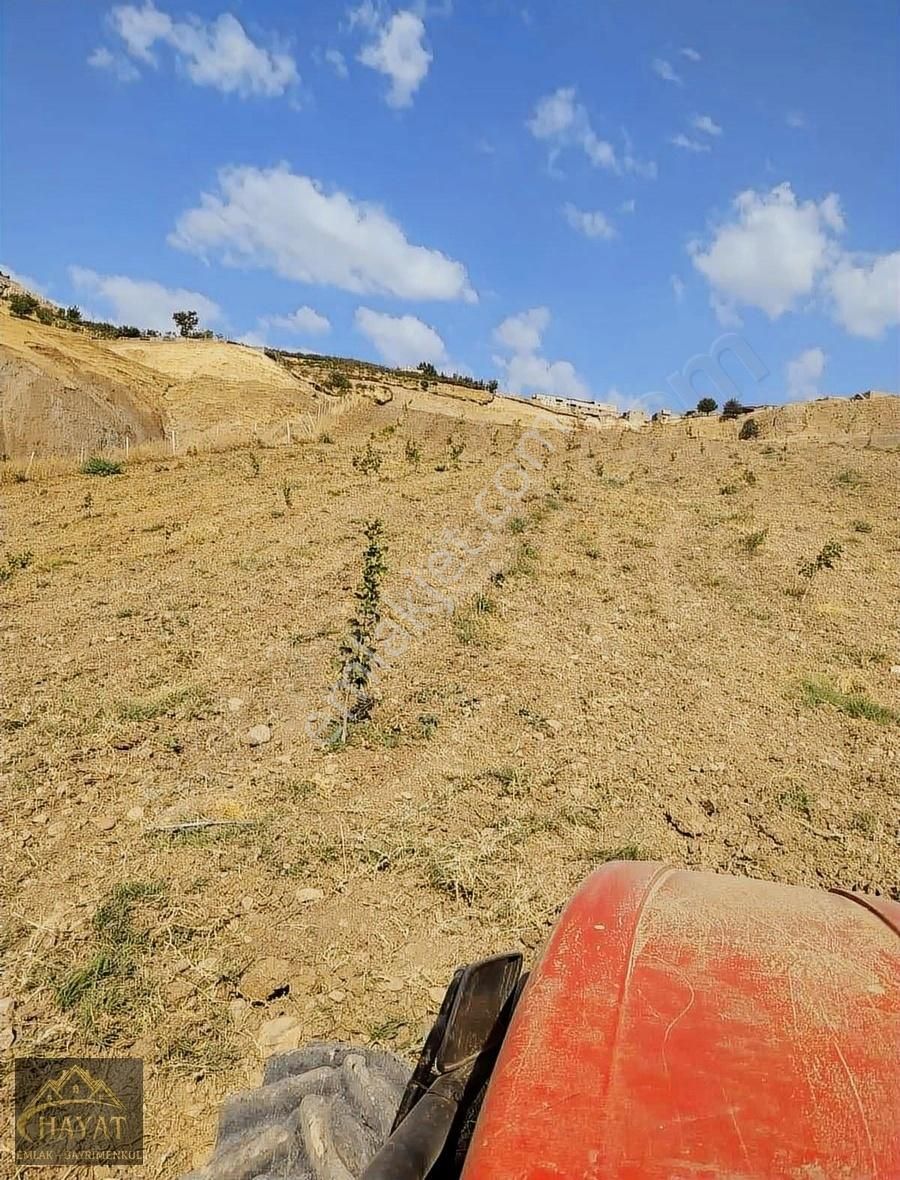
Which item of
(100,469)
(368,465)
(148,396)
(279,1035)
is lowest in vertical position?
(279,1035)

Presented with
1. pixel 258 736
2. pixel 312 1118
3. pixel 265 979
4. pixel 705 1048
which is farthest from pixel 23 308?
pixel 705 1048

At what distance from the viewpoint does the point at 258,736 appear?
469 cm

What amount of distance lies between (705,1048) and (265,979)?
2.36 meters

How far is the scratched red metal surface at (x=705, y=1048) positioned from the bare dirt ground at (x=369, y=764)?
5.57 feet

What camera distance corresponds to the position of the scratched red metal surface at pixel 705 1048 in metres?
0.97

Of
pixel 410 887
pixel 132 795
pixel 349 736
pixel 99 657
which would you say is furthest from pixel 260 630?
pixel 410 887

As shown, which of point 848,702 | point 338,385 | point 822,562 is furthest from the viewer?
point 338,385

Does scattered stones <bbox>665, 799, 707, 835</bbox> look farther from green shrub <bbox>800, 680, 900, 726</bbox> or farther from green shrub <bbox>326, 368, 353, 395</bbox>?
green shrub <bbox>326, 368, 353, 395</bbox>

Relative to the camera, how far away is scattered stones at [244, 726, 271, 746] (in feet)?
15.2

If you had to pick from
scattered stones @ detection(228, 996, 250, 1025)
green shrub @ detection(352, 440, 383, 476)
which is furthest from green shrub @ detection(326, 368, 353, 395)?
scattered stones @ detection(228, 996, 250, 1025)

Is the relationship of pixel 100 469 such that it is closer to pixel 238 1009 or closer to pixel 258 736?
pixel 258 736

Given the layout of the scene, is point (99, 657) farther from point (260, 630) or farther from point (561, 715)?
point (561, 715)

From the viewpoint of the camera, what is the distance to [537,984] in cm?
138

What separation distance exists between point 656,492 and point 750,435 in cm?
1996
